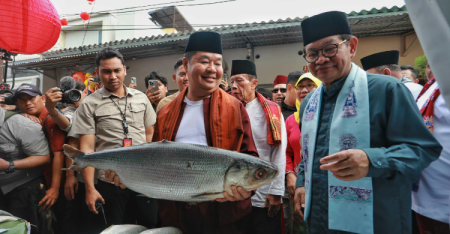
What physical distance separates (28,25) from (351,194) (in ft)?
16.8

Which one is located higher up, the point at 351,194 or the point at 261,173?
the point at 261,173

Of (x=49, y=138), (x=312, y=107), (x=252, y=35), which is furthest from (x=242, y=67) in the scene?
(x=252, y=35)

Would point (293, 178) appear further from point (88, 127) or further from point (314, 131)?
point (88, 127)

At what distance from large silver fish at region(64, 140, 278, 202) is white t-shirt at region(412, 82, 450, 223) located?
1662 millimetres

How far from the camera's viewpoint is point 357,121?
1650 mm

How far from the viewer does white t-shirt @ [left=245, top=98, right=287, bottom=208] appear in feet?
9.62

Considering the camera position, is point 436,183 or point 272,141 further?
point 272,141

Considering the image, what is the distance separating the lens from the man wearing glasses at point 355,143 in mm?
1402

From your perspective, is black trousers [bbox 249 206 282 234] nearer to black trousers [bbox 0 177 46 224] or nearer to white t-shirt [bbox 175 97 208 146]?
white t-shirt [bbox 175 97 208 146]

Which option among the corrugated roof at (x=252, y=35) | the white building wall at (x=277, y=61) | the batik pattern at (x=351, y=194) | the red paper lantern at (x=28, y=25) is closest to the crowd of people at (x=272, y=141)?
the batik pattern at (x=351, y=194)

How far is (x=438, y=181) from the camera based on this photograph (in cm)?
219

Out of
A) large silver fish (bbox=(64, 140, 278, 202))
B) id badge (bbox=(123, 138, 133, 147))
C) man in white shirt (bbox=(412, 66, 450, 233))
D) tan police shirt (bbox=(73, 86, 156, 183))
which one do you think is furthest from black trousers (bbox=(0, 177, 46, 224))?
man in white shirt (bbox=(412, 66, 450, 233))

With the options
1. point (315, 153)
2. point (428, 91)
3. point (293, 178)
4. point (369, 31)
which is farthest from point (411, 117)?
point (369, 31)

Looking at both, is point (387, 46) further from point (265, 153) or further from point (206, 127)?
point (206, 127)
